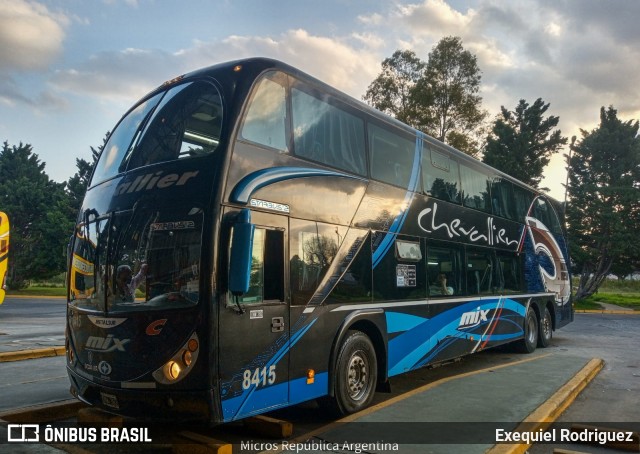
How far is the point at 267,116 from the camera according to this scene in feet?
18.3

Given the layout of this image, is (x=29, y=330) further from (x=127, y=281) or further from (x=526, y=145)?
(x=526, y=145)

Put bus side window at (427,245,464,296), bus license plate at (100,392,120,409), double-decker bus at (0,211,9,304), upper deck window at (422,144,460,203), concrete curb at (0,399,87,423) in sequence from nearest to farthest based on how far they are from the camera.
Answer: bus license plate at (100,392,120,409)
concrete curb at (0,399,87,423)
bus side window at (427,245,464,296)
upper deck window at (422,144,460,203)
double-decker bus at (0,211,9,304)

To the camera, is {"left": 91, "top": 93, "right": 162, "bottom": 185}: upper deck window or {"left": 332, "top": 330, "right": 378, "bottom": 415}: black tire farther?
{"left": 332, "top": 330, "right": 378, "bottom": 415}: black tire

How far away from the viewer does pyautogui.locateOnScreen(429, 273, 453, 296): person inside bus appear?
8.37 m

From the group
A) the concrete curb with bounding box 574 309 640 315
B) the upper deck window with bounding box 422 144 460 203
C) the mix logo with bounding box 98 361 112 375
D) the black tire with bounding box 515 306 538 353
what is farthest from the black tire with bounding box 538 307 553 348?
the concrete curb with bounding box 574 309 640 315

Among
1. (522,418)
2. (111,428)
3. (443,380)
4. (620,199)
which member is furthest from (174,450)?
(620,199)

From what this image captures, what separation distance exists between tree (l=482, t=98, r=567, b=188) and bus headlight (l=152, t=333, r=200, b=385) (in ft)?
111

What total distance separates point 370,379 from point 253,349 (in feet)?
7.70

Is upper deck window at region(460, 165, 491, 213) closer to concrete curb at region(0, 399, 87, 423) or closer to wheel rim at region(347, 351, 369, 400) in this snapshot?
wheel rim at region(347, 351, 369, 400)

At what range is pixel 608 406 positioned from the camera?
23.4 ft

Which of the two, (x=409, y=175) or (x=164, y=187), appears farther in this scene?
(x=409, y=175)

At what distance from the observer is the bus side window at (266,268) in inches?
203

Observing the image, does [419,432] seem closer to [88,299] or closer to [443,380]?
[443,380]

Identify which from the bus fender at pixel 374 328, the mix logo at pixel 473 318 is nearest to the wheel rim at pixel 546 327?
the mix logo at pixel 473 318
